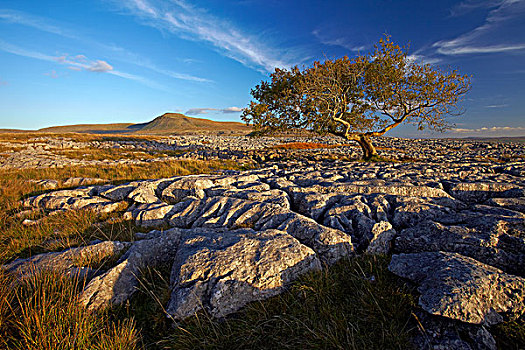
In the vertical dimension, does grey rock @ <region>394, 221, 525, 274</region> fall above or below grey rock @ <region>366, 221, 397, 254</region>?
above

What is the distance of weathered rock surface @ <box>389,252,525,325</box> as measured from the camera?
7.88 feet

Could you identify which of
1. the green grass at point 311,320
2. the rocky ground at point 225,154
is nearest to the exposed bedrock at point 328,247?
the green grass at point 311,320

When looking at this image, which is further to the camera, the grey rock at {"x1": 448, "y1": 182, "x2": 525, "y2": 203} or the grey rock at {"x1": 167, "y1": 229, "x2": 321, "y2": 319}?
the grey rock at {"x1": 448, "y1": 182, "x2": 525, "y2": 203}

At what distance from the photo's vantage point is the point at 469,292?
8.23 feet

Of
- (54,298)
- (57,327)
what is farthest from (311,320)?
(54,298)

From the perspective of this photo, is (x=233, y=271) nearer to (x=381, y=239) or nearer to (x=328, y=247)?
(x=328, y=247)

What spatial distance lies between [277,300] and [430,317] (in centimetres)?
192

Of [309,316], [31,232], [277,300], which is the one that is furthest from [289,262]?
[31,232]

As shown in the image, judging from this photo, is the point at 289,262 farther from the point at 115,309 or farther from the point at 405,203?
the point at 405,203

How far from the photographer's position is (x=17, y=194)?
8859 mm

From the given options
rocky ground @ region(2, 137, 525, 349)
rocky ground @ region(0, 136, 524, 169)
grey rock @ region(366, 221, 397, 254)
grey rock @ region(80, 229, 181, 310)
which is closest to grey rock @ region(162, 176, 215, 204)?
rocky ground @ region(2, 137, 525, 349)

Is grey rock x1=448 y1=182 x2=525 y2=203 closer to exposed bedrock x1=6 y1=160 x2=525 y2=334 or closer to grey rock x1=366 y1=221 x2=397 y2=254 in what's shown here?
exposed bedrock x1=6 y1=160 x2=525 y2=334

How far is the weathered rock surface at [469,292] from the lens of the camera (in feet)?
7.88

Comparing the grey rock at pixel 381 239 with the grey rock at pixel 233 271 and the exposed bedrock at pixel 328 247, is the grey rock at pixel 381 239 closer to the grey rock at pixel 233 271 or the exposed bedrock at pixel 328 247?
the exposed bedrock at pixel 328 247
